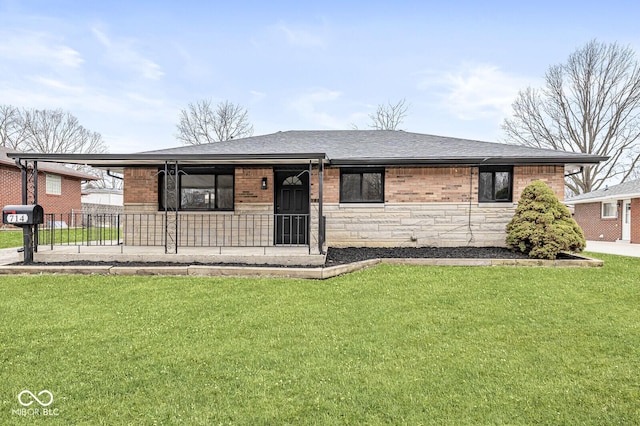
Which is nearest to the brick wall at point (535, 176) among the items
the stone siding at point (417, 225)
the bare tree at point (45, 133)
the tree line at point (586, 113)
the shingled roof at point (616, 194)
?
the stone siding at point (417, 225)

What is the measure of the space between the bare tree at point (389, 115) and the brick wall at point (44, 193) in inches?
843

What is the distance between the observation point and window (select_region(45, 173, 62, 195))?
19.5 m

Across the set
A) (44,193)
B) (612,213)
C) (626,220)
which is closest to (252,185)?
(44,193)

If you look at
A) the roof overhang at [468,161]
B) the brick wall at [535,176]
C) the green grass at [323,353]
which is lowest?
the green grass at [323,353]

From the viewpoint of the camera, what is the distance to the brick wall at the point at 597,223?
1748 centimetres

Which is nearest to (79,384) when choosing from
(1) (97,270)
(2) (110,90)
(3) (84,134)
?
(1) (97,270)

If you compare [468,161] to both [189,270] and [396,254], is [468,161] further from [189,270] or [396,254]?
[189,270]

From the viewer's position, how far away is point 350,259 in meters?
7.86

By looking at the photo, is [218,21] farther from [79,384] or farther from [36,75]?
[36,75]

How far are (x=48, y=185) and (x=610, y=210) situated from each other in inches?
1211

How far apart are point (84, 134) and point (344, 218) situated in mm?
38176

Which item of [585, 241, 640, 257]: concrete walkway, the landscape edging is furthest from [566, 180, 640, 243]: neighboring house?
the landscape edging

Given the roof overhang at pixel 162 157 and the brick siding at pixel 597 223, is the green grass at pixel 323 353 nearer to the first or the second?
the roof overhang at pixel 162 157

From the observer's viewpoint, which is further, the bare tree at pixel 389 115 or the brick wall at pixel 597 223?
the bare tree at pixel 389 115
